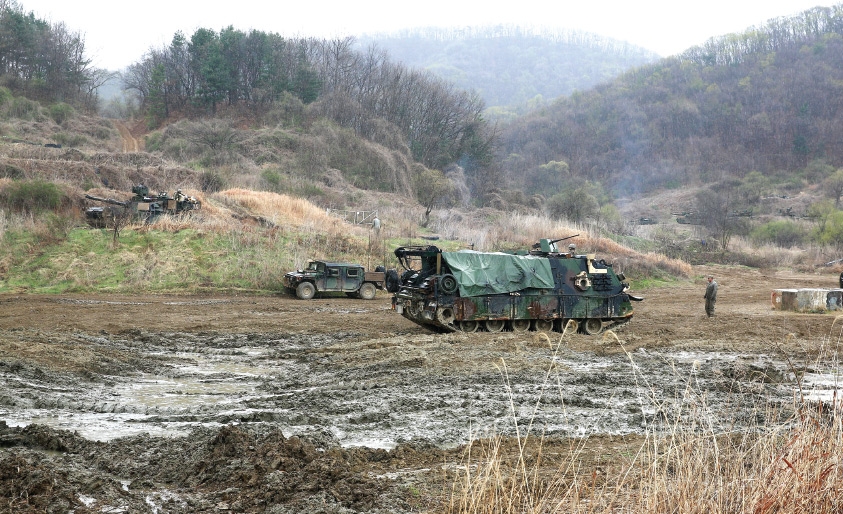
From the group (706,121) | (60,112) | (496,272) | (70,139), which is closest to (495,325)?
(496,272)

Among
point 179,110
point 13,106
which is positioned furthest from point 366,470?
point 179,110

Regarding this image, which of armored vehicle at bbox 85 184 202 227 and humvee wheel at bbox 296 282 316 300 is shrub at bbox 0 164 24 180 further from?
humvee wheel at bbox 296 282 316 300

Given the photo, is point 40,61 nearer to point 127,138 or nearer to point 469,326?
point 127,138

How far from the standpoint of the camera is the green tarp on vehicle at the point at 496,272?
17.1m

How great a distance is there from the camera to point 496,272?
17344mm

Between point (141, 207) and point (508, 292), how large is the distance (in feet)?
64.4

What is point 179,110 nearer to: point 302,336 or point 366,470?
point 302,336

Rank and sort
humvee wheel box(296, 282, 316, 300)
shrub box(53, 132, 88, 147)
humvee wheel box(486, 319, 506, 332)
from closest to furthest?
humvee wheel box(486, 319, 506, 332) < humvee wheel box(296, 282, 316, 300) < shrub box(53, 132, 88, 147)

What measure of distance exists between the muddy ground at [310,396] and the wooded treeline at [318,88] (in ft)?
157

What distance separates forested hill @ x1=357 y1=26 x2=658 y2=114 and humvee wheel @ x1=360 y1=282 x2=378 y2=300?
130 metres

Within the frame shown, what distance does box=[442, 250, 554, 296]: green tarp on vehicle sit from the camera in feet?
56.0

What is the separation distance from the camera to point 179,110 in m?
65.9

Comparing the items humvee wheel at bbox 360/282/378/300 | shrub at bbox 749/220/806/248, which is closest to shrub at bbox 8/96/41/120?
humvee wheel at bbox 360/282/378/300

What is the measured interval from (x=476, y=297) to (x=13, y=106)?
49239mm
